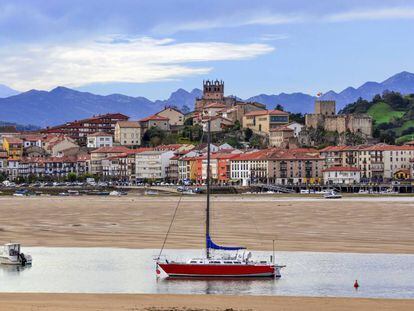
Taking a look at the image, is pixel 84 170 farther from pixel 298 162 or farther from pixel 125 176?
pixel 298 162

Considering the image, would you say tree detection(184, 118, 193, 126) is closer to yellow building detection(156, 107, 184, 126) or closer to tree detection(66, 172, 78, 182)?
yellow building detection(156, 107, 184, 126)

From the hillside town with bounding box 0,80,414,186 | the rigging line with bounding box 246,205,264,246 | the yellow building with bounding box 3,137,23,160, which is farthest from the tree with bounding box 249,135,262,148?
the rigging line with bounding box 246,205,264,246

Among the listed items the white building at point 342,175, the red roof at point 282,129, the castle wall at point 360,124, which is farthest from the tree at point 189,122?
the white building at point 342,175

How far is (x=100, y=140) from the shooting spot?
176000 millimetres

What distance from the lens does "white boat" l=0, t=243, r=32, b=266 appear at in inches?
1582

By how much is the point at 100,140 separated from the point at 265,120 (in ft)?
109

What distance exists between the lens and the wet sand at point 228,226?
4722cm

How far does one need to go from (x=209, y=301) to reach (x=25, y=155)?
142 meters

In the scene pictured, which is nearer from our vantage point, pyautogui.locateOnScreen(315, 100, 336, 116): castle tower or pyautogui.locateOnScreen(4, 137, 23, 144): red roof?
pyautogui.locateOnScreen(315, 100, 336, 116): castle tower

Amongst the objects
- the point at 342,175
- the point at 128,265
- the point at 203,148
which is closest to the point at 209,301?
the point at 128,265

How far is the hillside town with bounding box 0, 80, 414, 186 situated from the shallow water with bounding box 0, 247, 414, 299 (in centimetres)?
8980

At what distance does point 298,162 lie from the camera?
439ft

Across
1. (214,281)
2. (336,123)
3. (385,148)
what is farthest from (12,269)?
(336,123)

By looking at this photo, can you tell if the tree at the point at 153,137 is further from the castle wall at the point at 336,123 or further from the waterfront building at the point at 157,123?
the castle wall at the point at 336,123
